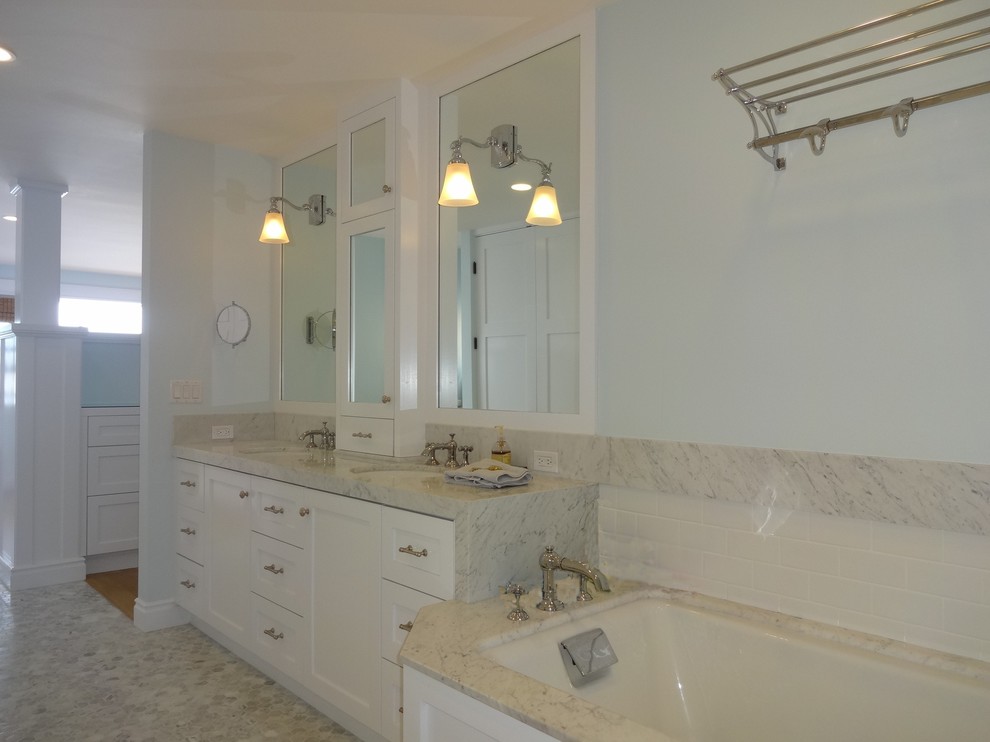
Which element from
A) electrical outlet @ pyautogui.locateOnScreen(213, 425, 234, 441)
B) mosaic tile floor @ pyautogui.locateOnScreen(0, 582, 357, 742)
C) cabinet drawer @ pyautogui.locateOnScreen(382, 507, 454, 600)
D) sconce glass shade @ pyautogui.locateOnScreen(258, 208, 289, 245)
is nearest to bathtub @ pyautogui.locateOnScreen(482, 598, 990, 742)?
cabinet drawer @ pyautogui.locateOnScreen(382, 507, 454, 600)

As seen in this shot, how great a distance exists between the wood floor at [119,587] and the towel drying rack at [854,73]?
3.75m

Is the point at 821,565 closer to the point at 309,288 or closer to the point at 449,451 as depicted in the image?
the point at 449,451

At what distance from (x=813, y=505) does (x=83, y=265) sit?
8.19 meters

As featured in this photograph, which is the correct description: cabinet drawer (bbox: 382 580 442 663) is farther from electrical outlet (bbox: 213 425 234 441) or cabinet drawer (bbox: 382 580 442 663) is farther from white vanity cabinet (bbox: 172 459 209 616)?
electrical outlet (bbox: 213 425 234 441)

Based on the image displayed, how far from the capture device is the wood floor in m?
3.82

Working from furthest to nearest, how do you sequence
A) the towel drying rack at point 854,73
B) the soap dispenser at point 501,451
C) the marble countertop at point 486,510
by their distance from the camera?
the soap dispenser at point 501,451, the marble countertop at point 486,510, the towel drying rack at point 854,73

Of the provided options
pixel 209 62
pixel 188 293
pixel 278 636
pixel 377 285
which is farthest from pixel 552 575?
pixel 188 293

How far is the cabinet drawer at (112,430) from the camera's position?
449cm

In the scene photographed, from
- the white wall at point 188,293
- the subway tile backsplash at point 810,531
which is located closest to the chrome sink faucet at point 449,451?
the subway tile backsplash at point 810,531

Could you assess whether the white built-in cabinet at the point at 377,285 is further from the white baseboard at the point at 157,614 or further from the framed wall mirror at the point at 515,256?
the white baseboard at the point at 157,614

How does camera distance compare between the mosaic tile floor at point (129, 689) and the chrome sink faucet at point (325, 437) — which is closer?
the mosaic tile floor at point (129, 689)

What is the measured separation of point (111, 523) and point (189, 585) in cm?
150

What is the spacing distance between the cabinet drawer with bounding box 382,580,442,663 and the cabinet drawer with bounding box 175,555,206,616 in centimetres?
152

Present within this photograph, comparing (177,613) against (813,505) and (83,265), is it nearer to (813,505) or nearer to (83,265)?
(813,505)
